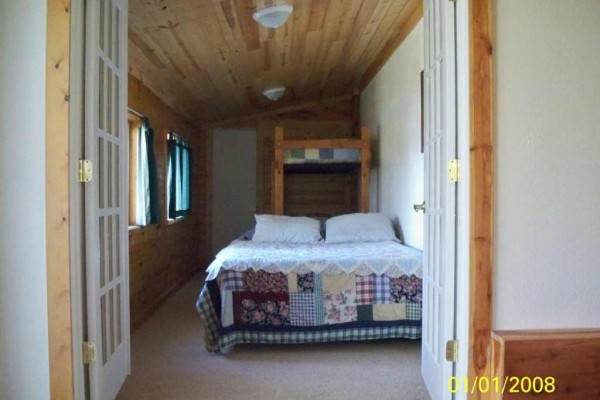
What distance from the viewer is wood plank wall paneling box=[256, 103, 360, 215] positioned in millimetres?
5930

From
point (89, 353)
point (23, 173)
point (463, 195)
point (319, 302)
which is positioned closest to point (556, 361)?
point (463, 195)

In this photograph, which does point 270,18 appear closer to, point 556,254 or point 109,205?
point 109,205

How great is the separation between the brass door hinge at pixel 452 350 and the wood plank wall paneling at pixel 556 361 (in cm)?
14

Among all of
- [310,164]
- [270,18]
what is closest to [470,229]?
[270,18]

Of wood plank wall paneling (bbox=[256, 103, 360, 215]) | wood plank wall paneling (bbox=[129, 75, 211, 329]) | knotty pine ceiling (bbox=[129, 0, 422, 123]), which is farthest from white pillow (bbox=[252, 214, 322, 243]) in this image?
wood plank wall paneling (bbox=[256, 103, 360, 215])

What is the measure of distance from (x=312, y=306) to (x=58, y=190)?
174 cm

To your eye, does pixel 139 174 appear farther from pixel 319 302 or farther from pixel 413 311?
pixel 413 311

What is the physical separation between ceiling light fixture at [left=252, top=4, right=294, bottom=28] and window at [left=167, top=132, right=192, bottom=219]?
2079mm

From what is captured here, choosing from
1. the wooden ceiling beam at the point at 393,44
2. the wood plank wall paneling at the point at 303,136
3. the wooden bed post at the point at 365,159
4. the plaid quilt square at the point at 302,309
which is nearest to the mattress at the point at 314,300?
the plaid quilt square at the point at 302,309

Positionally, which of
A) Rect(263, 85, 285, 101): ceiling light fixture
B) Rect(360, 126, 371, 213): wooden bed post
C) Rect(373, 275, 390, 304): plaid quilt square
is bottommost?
Rect(373, 275, 390, 304): plaid quilt square

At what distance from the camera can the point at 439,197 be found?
6.13 ft

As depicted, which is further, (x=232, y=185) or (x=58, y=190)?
(x=232, y=185)

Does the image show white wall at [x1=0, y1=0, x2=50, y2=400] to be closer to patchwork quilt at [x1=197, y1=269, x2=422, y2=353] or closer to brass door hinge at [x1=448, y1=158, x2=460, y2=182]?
patchwork quilt at [x1=197, y1=269, x2=422, y2=353]

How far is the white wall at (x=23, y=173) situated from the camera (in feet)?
5.05
